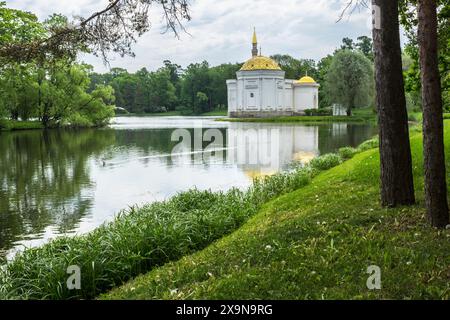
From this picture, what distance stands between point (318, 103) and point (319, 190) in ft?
250

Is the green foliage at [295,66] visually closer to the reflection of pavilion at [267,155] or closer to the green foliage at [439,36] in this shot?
the reflection of pavilion at [267,155]

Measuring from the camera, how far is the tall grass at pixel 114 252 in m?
5.87

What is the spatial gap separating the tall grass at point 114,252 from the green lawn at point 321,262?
51cm

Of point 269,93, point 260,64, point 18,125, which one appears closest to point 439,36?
point 18,125

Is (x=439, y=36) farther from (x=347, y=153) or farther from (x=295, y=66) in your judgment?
(x=295, y=66)

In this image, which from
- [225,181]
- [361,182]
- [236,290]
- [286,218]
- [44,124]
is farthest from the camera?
[44,124]

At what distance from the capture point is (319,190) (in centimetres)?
961

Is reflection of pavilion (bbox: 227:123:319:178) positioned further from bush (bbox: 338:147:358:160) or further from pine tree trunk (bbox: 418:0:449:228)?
pine tree trunk (bbox: 418:0:449:228)

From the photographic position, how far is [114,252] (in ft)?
21.4

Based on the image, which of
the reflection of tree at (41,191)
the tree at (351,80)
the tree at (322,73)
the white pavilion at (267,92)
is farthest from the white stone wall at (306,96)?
the reflection of tree at (41,191)

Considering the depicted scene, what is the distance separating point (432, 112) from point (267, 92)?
71.9 metres

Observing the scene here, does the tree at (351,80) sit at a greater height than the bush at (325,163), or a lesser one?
greater
